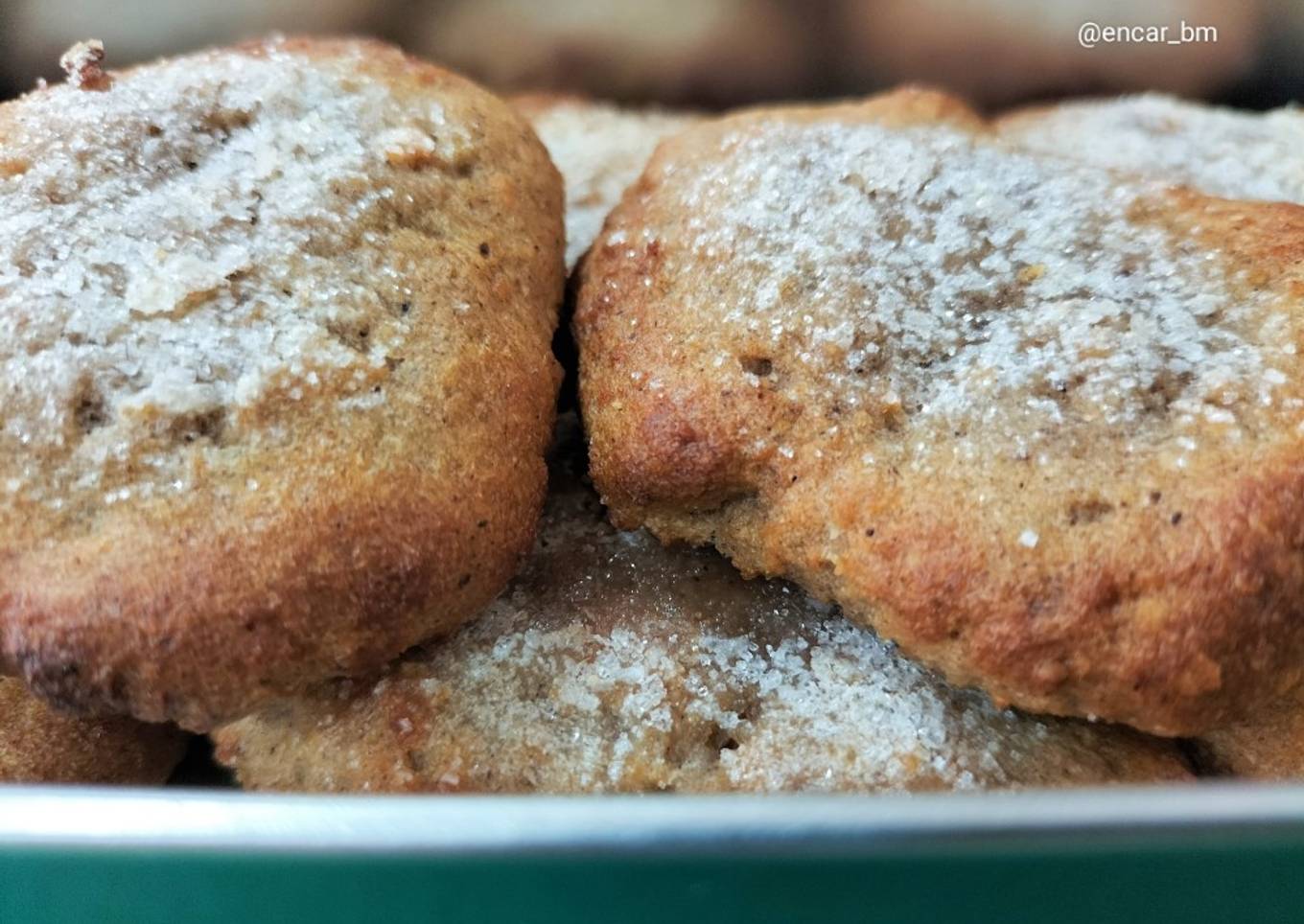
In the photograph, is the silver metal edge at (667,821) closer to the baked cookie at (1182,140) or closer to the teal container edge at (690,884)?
the teal container edge at (690,884)

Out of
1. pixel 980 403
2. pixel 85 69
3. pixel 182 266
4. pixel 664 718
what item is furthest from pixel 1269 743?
pixel 85 69

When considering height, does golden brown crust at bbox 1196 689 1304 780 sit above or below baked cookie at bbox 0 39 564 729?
below

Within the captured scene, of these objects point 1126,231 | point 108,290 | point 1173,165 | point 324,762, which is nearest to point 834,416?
point 1126,231

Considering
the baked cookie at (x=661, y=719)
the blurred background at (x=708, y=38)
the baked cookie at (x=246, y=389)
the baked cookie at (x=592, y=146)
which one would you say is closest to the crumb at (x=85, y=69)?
the baked cookie at (x=246, y=389)

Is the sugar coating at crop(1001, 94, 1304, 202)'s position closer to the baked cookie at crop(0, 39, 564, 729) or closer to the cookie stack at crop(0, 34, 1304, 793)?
the cookie stack at crop(0, 34, 1304, 793)

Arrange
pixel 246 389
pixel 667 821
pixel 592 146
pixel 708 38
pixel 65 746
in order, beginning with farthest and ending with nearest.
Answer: pixel 708 38, pixel 592 146, pixel 65 746, pixel 246 389, pixel 667 821

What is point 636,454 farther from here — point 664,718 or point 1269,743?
point 1269,743

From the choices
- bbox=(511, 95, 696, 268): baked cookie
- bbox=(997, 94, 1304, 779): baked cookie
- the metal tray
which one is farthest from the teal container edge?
bbox=(997, 94, 1304, 779): baked cookie
